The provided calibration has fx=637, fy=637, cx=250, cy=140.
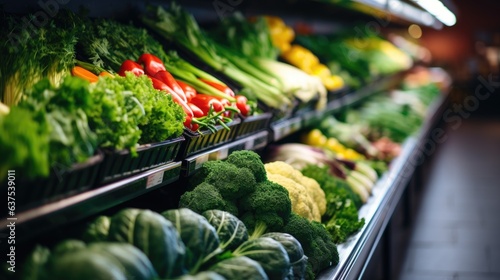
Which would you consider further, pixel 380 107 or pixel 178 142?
pixel 380 107

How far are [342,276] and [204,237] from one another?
2.72 ft

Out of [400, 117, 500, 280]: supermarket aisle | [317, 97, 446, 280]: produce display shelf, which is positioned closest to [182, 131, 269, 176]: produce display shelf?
[317, 97, 446, 280]: produce display shelf

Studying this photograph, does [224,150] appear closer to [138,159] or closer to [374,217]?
[138,159]

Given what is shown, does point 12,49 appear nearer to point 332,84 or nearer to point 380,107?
point 332,84

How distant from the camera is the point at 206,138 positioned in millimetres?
2572

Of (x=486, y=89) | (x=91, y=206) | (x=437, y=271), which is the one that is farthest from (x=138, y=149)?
(x=486, y=89)

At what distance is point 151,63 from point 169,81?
175mm

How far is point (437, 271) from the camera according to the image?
4.70m

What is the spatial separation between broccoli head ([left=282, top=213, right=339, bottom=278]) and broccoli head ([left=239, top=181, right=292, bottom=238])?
0.16 ft

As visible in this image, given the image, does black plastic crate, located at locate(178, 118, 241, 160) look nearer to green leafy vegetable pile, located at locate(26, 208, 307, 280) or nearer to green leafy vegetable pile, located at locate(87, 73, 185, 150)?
green leafy vegetable pile, located at locate(87, 73, 185, 150)

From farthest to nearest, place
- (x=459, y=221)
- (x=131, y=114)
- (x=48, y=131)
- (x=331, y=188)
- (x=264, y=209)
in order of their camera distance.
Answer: (x=459, y=221) < (x=331, y=188) < (x=264, y=209) < (x=131, y=114) < (x=48, y=131)

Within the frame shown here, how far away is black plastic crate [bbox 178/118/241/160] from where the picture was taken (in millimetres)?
2385

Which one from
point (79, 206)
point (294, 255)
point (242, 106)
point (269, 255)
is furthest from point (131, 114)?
point (242, 106)

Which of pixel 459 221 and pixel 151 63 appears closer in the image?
pixel 151 63
